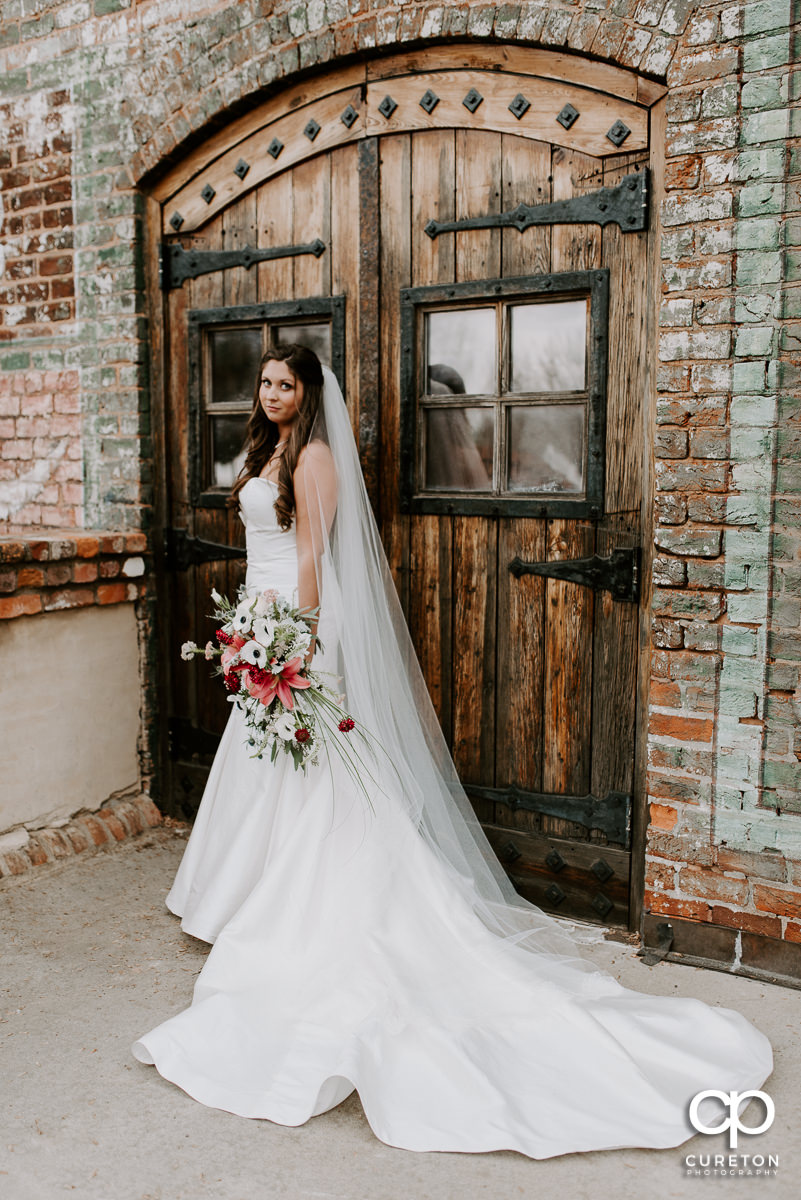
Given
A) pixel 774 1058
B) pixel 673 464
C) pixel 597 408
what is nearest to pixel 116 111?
pixel 597 408

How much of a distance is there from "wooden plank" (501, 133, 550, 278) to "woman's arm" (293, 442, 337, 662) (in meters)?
0.99

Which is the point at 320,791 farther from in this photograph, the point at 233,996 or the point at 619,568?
the point at 619,568

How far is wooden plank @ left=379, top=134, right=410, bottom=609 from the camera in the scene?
3803mm

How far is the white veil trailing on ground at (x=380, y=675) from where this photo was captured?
3.34 metres

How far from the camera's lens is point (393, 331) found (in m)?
→ 3.88

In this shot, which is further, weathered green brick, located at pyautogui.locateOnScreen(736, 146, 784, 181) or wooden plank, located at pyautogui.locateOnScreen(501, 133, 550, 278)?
wooden plank, located at pyautogui.locateOnScreen(501, 133, 550, 278)

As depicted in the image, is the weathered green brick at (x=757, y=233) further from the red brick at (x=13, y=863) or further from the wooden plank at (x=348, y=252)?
the red brick at (x=13, y=863)

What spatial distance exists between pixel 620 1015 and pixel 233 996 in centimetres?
110

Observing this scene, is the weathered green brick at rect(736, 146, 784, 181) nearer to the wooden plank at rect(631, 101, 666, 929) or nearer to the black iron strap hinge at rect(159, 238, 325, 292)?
the wooden plank at rect(631, 101, 666, 929)

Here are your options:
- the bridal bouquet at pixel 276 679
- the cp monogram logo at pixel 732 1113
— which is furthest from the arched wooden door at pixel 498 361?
the cp monogram logo at pixel 732 1113

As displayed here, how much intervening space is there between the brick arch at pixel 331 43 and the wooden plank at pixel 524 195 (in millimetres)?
324

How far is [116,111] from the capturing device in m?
4.45

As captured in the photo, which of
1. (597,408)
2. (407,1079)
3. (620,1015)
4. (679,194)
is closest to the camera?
(407,1079)

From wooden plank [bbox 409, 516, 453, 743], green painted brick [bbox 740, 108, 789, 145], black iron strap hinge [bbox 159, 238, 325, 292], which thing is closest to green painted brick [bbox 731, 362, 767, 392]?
green painted brick [bbox 740, 108, 789, 145]
